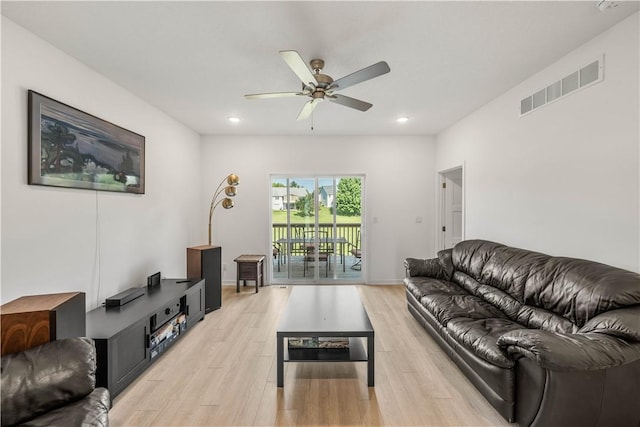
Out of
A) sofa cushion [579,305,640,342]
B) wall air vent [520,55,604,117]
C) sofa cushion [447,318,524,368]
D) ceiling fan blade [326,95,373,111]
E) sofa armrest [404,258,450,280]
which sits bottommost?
sofa cushion [447,318,524,368]

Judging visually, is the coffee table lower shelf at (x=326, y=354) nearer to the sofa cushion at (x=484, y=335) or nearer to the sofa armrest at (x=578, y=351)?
the sofa cushion at (x=484, y=335)

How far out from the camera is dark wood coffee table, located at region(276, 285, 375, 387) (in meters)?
2.13

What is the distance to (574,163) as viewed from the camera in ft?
7.69

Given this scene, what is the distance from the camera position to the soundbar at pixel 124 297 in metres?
2.54

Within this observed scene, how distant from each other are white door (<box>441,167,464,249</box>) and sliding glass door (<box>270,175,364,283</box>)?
1447 millimetres

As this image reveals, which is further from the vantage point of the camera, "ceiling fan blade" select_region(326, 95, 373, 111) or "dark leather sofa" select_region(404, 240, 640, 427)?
"ceiling fan blade" select_region(326, 95, 373, 111)

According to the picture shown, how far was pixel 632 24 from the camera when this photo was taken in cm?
189

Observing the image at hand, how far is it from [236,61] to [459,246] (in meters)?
3.31

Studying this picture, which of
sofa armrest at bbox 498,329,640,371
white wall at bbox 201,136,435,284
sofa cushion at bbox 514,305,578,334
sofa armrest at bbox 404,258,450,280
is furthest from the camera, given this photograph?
white wall at bbox 201,136,435,284

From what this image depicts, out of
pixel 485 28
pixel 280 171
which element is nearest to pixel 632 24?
pixel 485 28

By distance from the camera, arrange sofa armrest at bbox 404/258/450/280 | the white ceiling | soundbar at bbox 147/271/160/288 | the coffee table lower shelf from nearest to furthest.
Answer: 1. the white ceiling
2. the coffee table lower shelf
3. soundbar at bbox 147/271/160/288
4. sofa armrest at bbox 404/258/450/280

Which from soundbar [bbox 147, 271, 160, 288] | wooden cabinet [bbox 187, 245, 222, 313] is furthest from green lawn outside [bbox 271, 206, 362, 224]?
soundbar [bbox 147, 271, 160, 288]

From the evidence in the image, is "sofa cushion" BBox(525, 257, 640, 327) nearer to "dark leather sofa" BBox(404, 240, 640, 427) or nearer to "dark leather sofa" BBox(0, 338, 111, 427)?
"dark leather sofa" BBox(404, 240, 640, 427)

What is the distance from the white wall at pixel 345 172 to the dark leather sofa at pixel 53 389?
3.59 m
